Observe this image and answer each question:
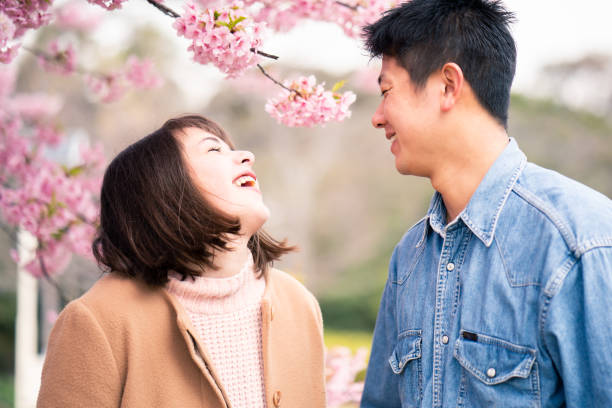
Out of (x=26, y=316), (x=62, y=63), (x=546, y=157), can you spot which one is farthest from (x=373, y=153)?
(x=62, y=63)

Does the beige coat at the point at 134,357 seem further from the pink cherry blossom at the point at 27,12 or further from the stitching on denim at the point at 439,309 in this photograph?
the pink cherry blossom at the point at 27,12

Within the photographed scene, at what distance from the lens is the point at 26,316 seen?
5.82 metres

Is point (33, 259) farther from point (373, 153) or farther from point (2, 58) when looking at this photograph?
point (373, 153)

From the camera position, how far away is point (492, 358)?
1.32m

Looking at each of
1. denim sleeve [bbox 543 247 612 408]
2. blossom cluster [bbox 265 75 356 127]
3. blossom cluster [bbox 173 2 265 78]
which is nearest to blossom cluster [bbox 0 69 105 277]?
blossom cluster [bbox 265 75 356 127]

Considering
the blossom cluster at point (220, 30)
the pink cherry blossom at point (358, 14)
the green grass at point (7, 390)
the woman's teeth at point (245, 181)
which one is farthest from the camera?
the green grass at point (7, 390)

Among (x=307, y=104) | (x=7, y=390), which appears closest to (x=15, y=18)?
(x=307, y=104)

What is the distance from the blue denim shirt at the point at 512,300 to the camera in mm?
1204

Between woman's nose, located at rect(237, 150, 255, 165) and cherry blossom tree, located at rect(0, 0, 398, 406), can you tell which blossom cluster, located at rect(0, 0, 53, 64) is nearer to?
cherry blossom tree, located at rect(0, 0, 398, 406)

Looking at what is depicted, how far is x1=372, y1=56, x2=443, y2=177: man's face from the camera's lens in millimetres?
1503

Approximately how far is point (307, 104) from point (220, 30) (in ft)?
1.36

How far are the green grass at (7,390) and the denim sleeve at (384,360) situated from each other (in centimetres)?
593

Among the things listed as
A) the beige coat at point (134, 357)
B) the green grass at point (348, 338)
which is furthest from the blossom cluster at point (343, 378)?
the green grass at point (348, 338)

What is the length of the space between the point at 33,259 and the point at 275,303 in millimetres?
1747
